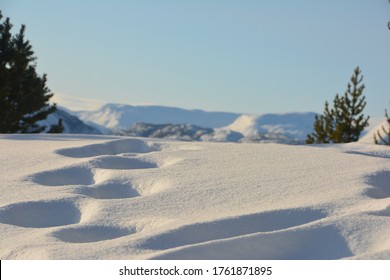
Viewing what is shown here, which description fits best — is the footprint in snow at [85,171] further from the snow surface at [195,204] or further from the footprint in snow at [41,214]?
the footprint in snow at [41,214]

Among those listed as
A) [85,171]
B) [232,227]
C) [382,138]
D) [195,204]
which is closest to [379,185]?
[195,204]

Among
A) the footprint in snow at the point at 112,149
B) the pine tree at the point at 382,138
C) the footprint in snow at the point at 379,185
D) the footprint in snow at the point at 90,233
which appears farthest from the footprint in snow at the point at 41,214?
the pine tree at the point at 382,138

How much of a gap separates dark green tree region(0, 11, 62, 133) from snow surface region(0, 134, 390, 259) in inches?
726

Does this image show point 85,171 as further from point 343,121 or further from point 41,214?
point 343,121

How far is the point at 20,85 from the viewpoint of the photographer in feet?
86.6

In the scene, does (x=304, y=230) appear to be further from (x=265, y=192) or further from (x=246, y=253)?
(x=265, y=192)

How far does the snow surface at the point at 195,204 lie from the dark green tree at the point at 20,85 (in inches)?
726

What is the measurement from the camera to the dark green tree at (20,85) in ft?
83.0

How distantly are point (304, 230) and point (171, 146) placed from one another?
4.17 m

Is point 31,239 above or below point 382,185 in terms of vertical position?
below

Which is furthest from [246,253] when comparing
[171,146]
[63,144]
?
[63,144]

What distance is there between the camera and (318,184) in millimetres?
5676

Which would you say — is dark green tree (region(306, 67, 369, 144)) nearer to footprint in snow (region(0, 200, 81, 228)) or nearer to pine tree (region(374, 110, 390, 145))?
pine tree (region(374, 110, 390, 145))
